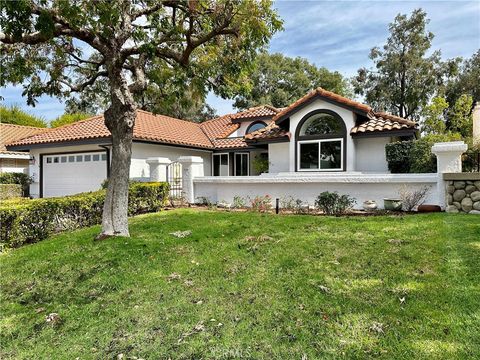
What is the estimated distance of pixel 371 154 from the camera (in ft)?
53.8

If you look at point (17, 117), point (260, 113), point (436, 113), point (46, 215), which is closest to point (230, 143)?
point (260, 113)

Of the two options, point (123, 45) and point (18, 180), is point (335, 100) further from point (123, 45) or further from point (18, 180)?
point (18, 180)

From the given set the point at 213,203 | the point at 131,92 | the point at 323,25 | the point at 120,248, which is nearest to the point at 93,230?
the point at 120,248

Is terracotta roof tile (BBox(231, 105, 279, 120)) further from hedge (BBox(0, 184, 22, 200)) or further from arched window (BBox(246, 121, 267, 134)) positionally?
hedge (BBox(0, 184, 22, 200))

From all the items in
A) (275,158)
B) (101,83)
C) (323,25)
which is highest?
(323,25)

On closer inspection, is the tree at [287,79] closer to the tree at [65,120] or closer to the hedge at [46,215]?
the tree at [65,120]

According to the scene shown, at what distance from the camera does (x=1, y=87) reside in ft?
28.3

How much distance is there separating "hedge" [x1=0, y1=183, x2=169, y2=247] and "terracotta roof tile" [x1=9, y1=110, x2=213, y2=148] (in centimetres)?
632

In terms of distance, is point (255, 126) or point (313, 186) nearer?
point (313, 186)

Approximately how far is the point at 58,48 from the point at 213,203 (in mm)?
8789

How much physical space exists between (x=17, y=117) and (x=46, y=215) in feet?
116

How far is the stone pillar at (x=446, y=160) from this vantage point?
10570 millimetres

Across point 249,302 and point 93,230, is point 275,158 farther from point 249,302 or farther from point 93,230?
point 249,302

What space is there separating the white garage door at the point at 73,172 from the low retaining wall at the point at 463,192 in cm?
1610
